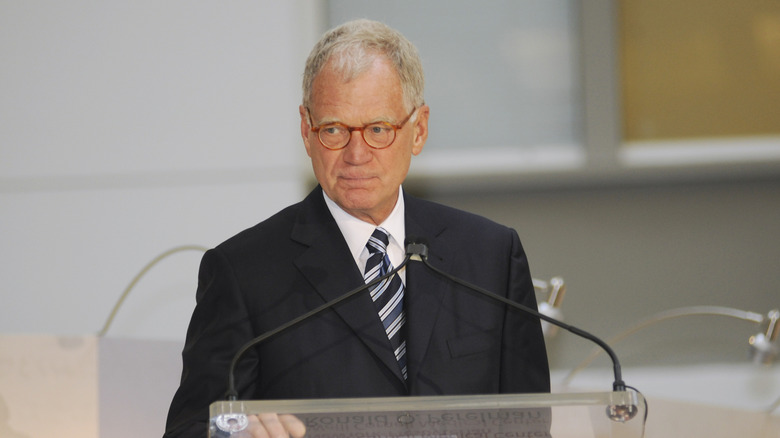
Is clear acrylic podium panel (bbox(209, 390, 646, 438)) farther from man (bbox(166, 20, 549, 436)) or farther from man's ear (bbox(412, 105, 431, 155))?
man's ear (bbox(412, 105, 431, 155))

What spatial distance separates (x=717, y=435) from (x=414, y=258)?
0.66m

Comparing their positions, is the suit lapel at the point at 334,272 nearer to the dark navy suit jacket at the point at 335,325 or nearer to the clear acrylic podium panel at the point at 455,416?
the dark navy suit jacket at the point at 335,325

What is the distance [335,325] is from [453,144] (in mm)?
2294

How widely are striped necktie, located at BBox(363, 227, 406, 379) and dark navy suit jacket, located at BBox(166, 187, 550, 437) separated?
0.02m

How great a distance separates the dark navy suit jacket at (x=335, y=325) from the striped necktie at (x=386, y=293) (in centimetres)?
2

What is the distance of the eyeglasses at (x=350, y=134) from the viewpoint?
1343 millimetres

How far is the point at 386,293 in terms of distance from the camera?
4.61 ft

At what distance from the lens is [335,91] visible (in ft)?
4.36

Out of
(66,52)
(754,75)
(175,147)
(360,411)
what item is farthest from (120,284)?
(360,411)

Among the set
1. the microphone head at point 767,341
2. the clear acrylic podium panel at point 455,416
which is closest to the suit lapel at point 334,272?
the clear acrylic podium panel at point 455,416

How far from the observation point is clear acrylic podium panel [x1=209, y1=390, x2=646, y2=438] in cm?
109

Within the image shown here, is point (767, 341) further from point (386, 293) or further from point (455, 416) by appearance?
point (455, 416)

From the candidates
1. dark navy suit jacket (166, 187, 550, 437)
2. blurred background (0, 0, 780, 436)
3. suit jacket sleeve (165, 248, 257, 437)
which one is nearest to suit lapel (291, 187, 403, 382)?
dark navy suit jacket (166, 187, 550, 437)

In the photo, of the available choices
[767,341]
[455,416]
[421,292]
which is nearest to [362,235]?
[421,292]
